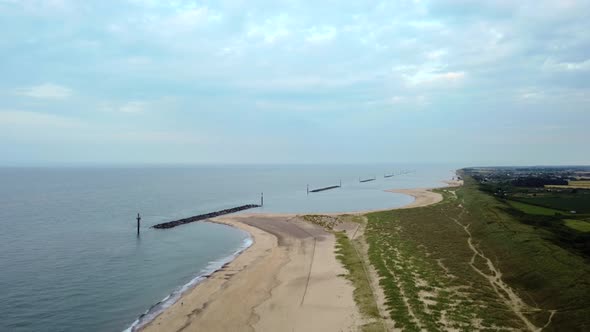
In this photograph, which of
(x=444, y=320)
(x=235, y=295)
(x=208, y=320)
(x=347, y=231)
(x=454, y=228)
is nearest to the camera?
(x=444, y=320)

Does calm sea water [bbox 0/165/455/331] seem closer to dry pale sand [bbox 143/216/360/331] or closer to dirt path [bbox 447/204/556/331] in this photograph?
dry pale sand [bbox 143/216/360/331]

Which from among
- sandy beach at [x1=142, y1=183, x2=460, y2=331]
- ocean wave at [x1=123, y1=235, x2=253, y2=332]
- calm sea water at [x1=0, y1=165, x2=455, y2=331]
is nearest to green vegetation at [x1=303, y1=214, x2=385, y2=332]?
sandy beach at [x1=142, y1=183, x2=460, y2=331]

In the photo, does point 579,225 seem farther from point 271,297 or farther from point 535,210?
point 271,297

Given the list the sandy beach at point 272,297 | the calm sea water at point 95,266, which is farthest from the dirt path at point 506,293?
the calm sea water at point 95,266

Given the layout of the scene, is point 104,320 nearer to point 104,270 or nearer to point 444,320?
point 104,270

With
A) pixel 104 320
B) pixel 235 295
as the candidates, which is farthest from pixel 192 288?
pixel 104 320

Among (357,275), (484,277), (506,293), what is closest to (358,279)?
(357,275)
